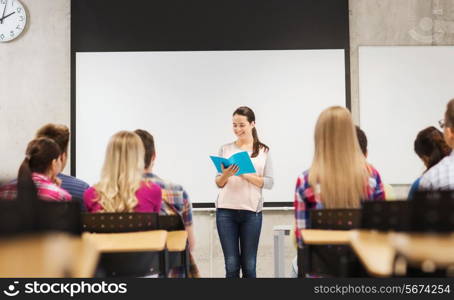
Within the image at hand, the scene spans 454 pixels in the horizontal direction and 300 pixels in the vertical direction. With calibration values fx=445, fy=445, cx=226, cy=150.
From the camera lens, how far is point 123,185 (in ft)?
5.80

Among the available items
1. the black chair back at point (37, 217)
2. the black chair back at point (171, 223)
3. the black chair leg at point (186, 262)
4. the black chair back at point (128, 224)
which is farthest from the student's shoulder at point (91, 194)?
the black chair back at point (37, 217)

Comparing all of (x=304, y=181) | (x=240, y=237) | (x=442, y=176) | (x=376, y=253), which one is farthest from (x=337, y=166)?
(x=240, y=237)

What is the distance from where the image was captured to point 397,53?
4.38m

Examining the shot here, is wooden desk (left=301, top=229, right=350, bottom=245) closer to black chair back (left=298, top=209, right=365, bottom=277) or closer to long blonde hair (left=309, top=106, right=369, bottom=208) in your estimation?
black chair back (left=298, top=209, right=365, bottom=277)

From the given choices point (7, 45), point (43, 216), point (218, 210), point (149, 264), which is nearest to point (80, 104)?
point (7, 45)

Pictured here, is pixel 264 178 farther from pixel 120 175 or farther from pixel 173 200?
pixel 120 175

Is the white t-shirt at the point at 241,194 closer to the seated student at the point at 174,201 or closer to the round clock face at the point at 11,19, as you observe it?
the seated student at the point at 174,201

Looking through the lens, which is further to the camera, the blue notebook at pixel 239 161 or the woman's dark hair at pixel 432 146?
the blue notebook at pixel 239 161

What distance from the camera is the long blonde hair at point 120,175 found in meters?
1.75

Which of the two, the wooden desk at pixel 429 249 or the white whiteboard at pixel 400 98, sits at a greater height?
the white whiteboard at pixel 400 98

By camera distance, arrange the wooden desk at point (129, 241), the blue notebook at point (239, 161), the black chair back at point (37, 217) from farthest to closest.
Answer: the blue notebook at point (239, 161)
the wooden desk at point (129, 241)
the black chair back at point (37, 217)

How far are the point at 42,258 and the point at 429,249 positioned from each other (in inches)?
33.3

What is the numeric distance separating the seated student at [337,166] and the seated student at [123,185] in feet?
2.19

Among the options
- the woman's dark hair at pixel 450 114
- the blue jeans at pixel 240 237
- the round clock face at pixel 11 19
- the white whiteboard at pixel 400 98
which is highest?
the round clock face at pixel 11 19
